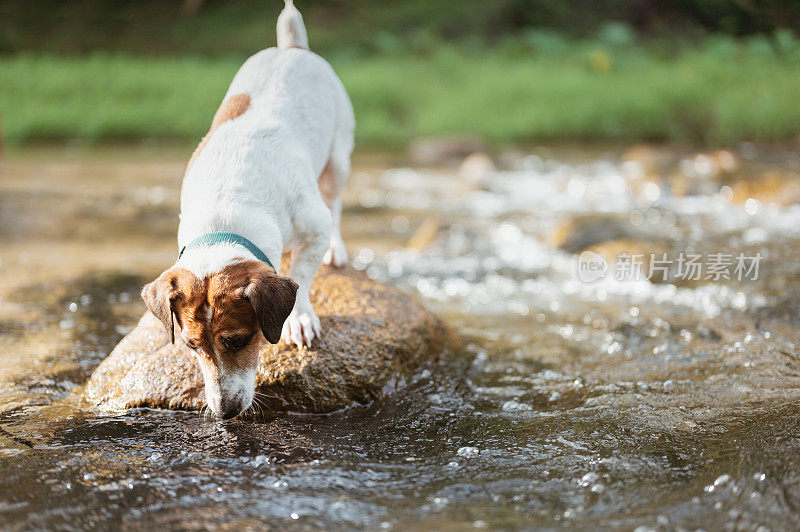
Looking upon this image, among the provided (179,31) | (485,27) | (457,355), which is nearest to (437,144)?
(457,355)

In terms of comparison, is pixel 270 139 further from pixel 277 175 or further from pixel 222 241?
pixel 222 241

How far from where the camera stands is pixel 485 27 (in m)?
26.4

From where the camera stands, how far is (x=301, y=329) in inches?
166

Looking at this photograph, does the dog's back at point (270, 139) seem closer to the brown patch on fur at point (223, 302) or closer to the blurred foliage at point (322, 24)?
the brown patch on fur at point (223, 302)

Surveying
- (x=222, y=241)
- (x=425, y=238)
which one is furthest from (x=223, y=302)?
(x=425, y=238)

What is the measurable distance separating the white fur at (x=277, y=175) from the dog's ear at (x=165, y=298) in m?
0.11

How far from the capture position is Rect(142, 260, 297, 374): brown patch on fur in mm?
3252

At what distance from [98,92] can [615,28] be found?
1303 centimetres

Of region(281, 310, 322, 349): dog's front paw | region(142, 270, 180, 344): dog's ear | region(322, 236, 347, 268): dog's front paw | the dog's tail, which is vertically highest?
the dog's tail

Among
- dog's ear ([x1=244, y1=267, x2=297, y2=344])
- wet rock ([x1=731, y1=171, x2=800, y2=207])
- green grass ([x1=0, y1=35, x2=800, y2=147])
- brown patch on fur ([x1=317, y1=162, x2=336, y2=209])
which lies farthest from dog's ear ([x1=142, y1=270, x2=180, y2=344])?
green grass ([x1=0, y1=35, x2=800, y2=147])

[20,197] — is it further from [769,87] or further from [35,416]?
[769,87]

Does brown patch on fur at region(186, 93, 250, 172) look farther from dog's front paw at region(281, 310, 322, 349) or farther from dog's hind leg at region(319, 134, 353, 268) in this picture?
dog's front paw at region(281, 310, 322, 349)

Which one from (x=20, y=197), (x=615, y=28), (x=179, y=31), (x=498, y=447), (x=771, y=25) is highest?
(x=179, y=31)

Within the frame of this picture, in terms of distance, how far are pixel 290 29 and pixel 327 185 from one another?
3.66 feet
